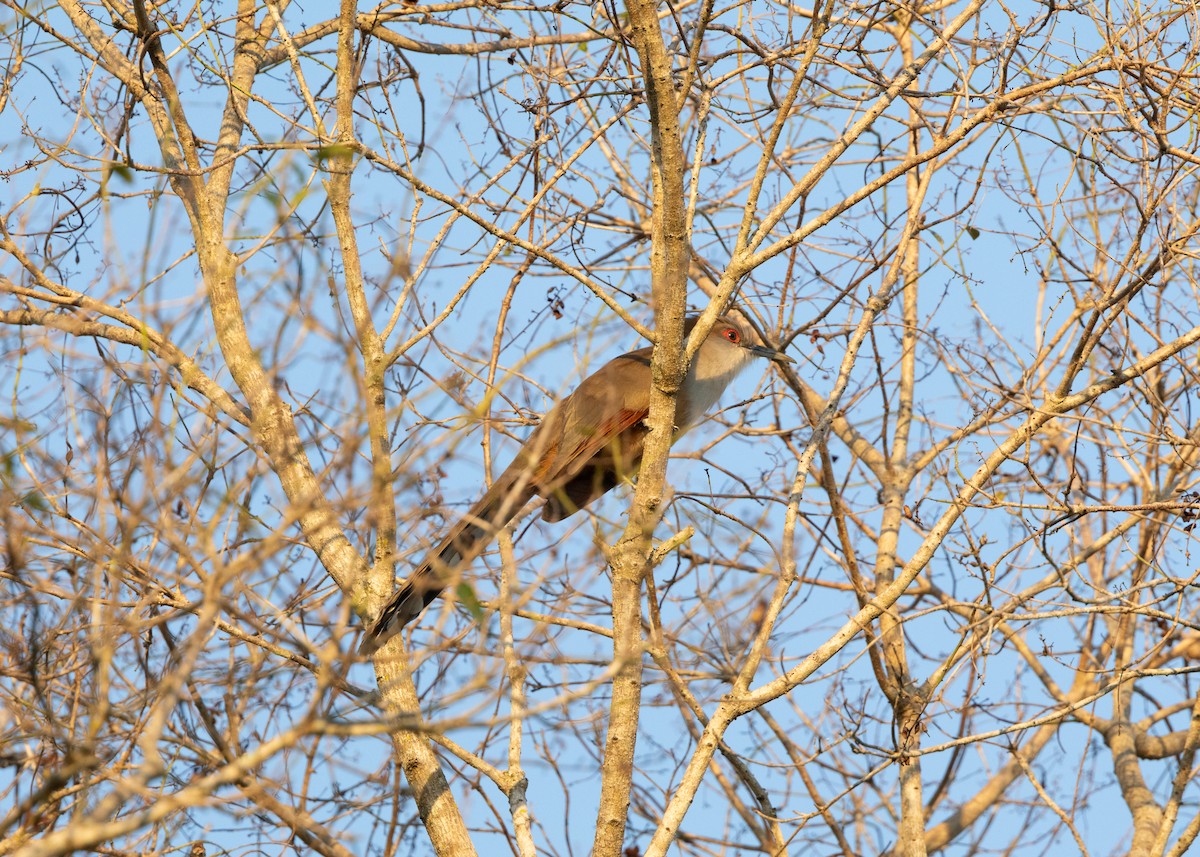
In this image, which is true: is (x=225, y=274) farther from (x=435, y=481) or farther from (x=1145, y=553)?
(x=1145, y=553)

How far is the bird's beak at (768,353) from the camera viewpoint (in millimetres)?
6270

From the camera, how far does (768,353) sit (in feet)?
21.1

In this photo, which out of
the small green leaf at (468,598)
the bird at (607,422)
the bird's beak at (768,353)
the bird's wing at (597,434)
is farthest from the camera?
the bird's beak at (768,353)

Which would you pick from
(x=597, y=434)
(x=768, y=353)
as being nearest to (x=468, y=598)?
(x=597, y=434)

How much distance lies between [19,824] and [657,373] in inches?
88.0

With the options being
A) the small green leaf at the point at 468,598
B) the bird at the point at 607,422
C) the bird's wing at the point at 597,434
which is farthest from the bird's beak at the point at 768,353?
the small green leaf at the point at 468,598

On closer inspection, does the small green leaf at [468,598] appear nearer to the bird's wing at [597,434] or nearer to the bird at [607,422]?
the bird at [607,422]

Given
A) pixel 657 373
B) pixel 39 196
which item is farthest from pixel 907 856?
pixel 39 196

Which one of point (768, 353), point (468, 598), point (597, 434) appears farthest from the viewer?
point (768, 353)

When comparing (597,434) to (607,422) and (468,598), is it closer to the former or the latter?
(607,422)

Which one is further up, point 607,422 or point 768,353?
point 768,353

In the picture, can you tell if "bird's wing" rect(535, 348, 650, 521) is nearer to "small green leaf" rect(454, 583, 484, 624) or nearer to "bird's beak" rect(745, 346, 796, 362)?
"bird's beak" rect(745, 346, 796, 362)

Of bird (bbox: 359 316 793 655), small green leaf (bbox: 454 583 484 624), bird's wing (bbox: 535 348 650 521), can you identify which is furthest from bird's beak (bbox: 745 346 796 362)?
small green leaf (bbox: 454 583 484 624)

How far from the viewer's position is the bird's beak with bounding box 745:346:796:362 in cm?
627
